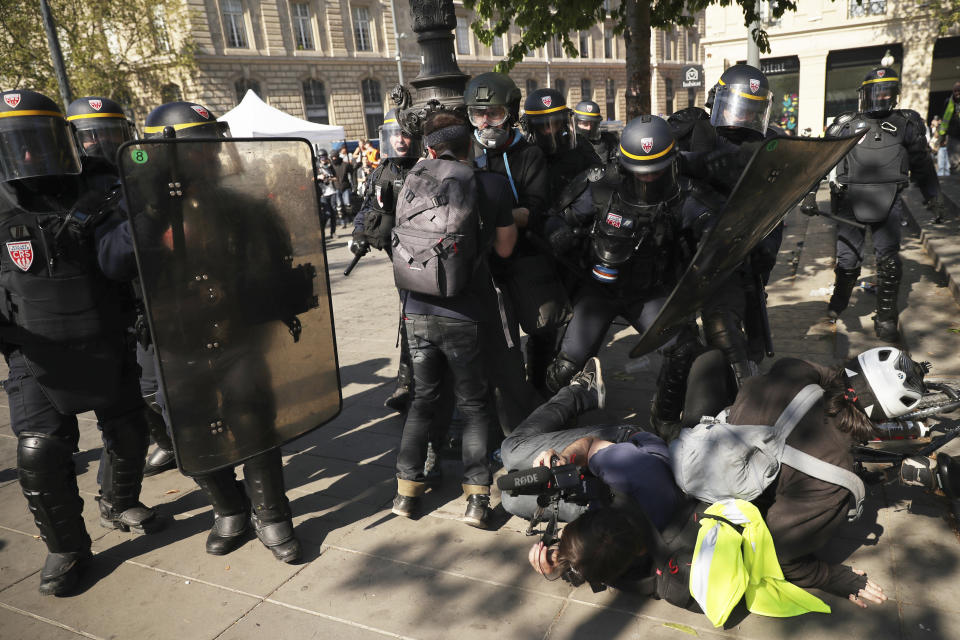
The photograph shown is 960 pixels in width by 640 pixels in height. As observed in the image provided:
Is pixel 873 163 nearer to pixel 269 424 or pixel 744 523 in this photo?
pixel 744 523

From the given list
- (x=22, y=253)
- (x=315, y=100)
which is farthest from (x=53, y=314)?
Answer: (x=315, y=100)

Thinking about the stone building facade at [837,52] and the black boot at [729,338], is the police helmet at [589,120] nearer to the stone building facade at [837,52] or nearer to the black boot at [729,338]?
the black boot at [729,338]

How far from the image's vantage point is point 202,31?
29500 millimetres

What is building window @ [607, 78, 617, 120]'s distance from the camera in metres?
49.8

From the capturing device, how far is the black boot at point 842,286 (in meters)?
5.14

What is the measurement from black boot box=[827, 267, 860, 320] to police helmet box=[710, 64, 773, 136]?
6.35 feet

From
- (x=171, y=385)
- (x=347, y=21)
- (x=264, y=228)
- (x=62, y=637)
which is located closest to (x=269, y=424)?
(x=171, y=385)

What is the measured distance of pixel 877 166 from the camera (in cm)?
507

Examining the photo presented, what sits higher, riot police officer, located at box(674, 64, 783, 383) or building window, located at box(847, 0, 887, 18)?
building window, located at box(847, 0, 887, 18)

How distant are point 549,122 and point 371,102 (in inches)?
1360

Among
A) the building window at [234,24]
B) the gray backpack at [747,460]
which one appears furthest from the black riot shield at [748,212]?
the building window at [234,24]

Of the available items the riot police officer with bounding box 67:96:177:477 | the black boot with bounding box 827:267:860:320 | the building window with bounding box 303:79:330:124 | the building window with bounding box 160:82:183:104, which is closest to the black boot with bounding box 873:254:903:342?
the black boot with bounding box 827:267:860:320

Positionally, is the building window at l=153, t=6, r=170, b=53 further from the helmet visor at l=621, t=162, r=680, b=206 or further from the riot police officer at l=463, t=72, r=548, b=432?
the helmet visor at l=621, t=162, r=680, b=206

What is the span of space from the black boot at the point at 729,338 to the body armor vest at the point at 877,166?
2394 mm
